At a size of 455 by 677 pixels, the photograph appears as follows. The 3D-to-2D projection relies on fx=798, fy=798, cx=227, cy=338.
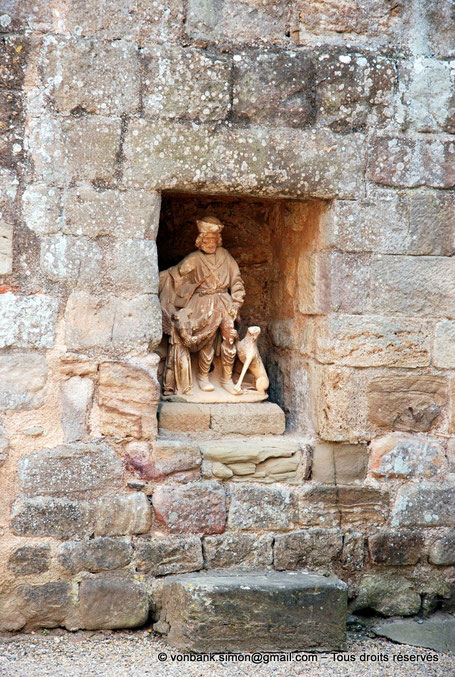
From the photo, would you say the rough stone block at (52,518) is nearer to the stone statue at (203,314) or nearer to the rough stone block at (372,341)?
the stone statue at (203,314)

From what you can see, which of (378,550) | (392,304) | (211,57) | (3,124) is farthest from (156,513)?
(211,57)

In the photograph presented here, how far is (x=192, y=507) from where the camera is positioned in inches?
165

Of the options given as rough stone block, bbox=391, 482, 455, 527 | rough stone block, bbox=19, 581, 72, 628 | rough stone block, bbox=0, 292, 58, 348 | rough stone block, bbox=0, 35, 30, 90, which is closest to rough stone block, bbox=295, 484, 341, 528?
rough stone block, bbox=391, 482, 455, 527

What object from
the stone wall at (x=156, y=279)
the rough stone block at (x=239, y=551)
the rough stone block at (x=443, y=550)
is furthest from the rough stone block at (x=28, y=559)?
the rough stone block at (x=443, y=550)

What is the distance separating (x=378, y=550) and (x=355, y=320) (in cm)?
127

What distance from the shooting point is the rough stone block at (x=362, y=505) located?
4.36 meters

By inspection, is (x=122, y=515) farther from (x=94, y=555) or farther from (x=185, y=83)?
(x=185, y=83)

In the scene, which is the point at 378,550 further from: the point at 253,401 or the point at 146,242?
the point at 146,242

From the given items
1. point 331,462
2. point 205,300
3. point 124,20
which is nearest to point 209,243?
point 205,300

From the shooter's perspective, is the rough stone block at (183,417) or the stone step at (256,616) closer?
the stone step at (256,616)

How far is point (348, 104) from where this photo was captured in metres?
4.19

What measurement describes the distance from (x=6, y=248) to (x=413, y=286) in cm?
213

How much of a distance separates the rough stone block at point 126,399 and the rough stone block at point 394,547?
140 cm

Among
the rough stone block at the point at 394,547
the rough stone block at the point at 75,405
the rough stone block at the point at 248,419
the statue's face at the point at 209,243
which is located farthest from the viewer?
the statue's face at the point at 209,243
